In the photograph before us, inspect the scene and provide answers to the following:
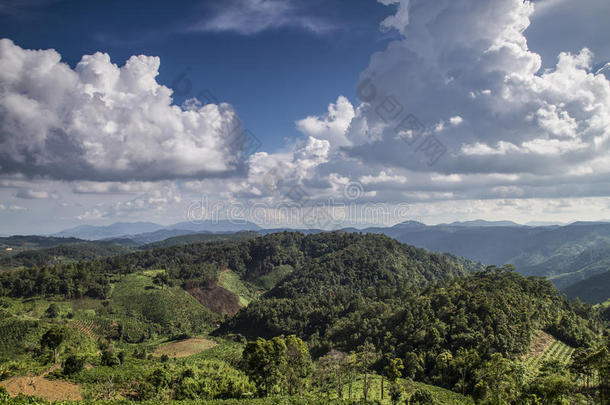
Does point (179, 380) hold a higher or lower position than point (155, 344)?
higher

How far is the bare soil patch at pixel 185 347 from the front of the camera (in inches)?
4104

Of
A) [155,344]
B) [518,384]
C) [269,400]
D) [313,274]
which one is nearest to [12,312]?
[155,344]

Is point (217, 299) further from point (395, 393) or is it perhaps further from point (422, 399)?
point (422, 399)

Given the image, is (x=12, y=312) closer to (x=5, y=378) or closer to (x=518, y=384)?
(x=5, y=378)

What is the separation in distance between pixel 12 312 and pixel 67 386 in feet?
307

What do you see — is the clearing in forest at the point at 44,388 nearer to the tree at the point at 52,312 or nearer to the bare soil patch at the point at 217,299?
the tree at the point at 52,312

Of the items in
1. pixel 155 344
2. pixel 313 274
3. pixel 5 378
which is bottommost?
pixel 155 344

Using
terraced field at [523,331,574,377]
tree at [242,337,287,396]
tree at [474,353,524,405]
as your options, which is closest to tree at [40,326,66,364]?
tree at [242,337,287,396]

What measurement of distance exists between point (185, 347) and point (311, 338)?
141 feet

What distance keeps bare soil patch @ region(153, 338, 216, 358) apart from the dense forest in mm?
777

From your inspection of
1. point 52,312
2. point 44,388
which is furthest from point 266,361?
point 52,312

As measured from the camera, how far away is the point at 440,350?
72.0m

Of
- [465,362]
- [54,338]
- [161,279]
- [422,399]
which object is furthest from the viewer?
[161,279]

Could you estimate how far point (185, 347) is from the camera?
110000 millimetres
